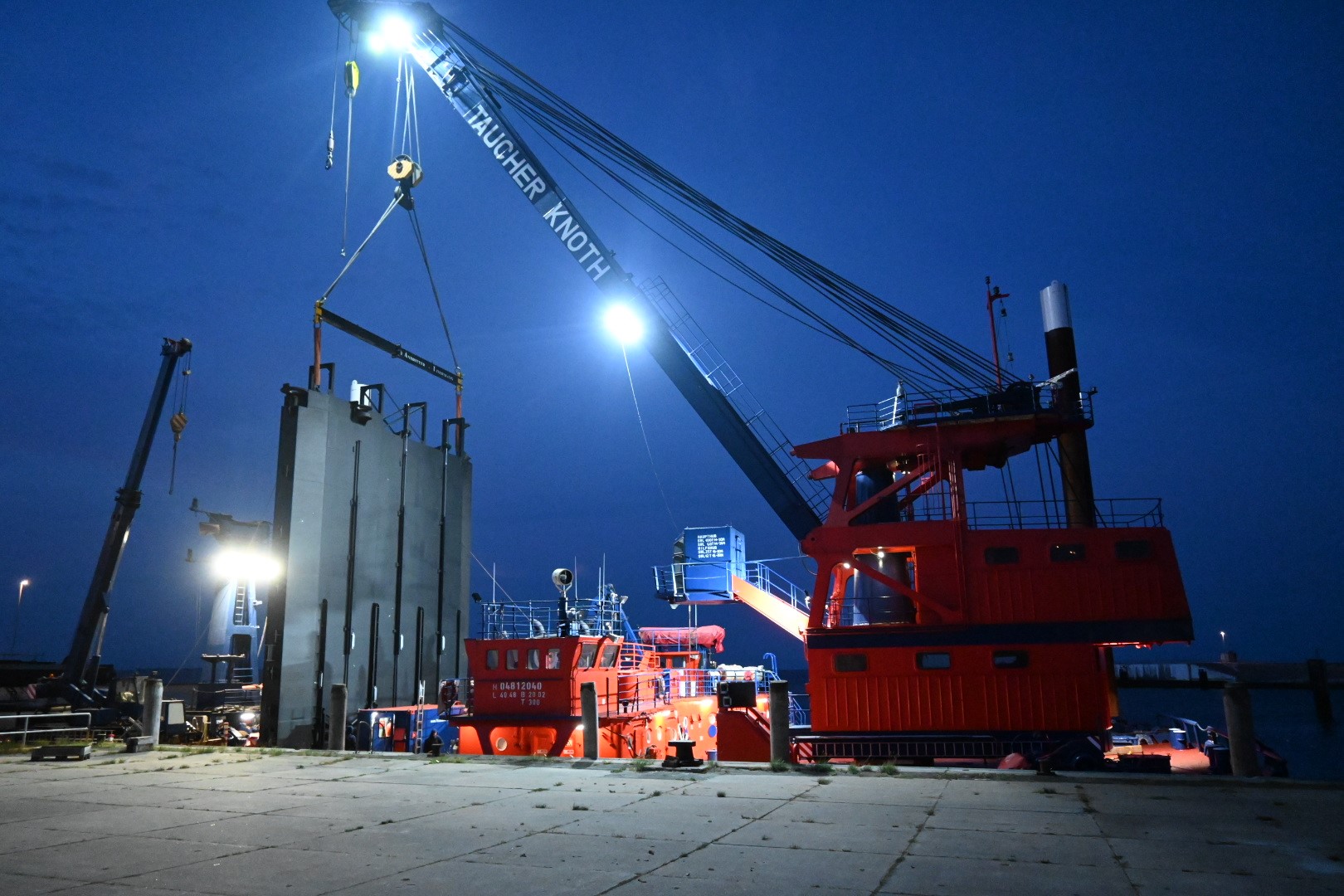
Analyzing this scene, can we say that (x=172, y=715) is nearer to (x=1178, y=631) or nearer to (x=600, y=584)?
(x=600, y=584)

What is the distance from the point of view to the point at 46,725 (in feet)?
76.8

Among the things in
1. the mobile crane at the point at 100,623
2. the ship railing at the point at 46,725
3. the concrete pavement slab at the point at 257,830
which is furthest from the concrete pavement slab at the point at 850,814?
the mobile crane at the point at 100,623

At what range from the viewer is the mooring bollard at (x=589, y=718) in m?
13.7

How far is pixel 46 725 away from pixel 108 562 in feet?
24.2

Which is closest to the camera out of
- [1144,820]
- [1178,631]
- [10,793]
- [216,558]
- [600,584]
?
[1144,820]

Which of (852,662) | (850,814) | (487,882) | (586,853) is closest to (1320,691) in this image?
(852,662)

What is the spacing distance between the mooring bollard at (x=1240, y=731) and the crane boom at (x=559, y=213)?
12.8 metres

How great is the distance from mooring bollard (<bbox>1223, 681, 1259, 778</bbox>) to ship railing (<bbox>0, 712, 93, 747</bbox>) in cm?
2078

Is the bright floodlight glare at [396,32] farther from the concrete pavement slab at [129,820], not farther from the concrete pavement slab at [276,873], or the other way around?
the concrete pavement slab at [276,873]

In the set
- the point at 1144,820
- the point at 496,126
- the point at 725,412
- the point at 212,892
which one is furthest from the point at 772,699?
the point at 496,126

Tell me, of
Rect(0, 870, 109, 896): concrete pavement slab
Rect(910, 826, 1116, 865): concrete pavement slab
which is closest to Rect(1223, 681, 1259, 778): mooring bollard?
Rect(910, 826, 1116, 865): concrete pavement slab

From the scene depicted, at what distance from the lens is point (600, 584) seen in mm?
26062

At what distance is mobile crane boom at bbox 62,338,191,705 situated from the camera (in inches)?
1108

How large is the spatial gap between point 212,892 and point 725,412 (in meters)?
19.2
